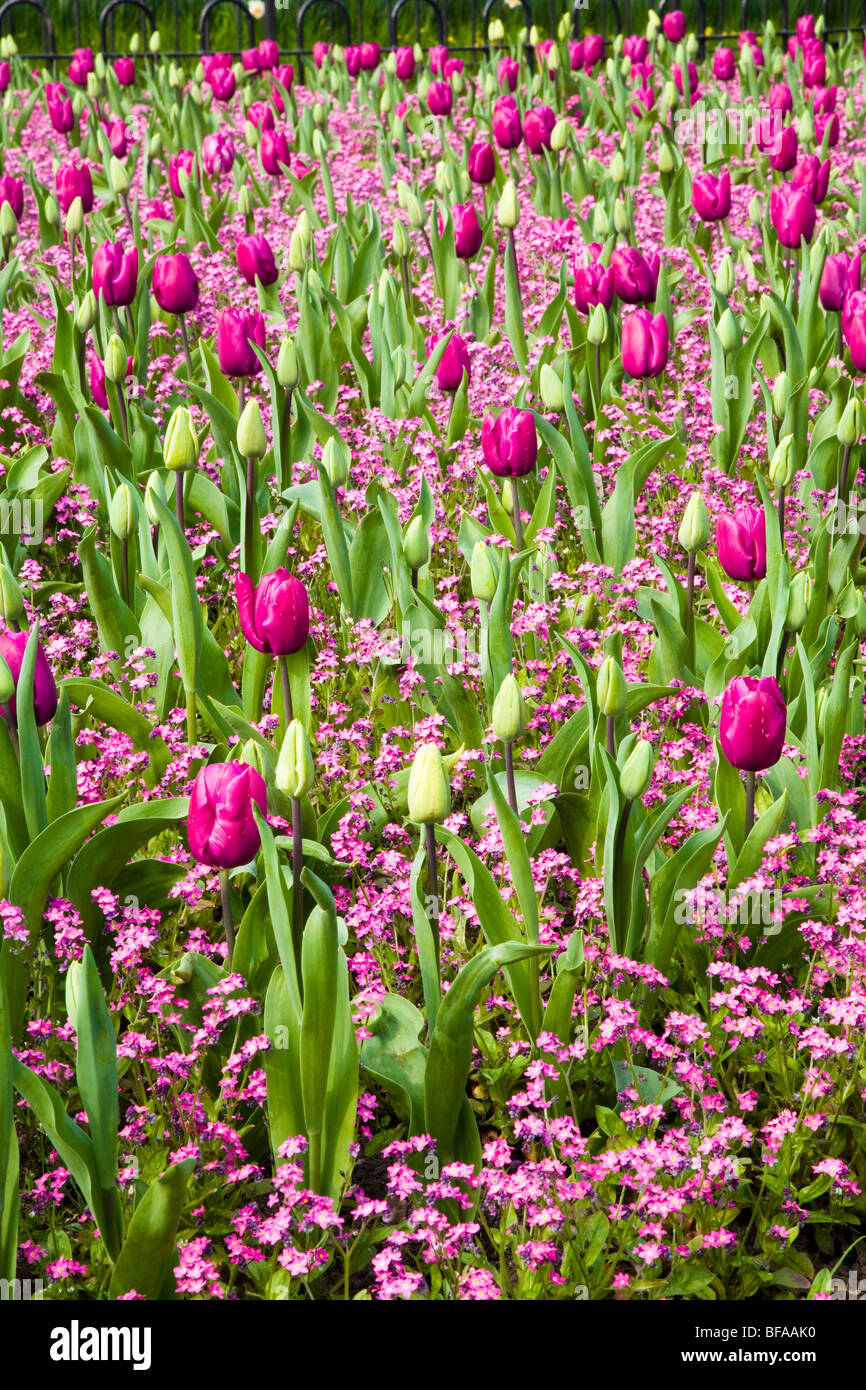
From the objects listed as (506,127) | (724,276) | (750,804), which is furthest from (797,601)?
(506,127)

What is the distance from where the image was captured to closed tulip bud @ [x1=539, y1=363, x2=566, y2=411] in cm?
298

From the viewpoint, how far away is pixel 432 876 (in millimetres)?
1905

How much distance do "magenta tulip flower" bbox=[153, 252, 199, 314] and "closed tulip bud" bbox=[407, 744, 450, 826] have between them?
2069 mm

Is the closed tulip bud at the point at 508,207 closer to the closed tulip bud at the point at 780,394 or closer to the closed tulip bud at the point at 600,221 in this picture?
the closed tulip bud at the point at 600,221

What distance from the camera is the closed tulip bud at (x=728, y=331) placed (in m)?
3.37

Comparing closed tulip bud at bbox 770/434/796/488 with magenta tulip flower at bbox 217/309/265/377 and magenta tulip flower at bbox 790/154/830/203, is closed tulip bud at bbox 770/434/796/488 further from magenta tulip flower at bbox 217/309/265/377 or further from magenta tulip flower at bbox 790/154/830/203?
magenta tulip flower at bbox 790/154/830/203

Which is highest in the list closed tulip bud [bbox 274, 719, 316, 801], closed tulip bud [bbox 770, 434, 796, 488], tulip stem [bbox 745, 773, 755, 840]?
closed tulip bud [bbox 770, 434, 796, 488]

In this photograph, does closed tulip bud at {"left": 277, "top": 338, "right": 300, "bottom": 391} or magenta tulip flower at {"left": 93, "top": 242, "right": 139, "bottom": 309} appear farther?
magenta tulip flower at {"left": 93, "top": 242, "right": 139, "bottom": 309}

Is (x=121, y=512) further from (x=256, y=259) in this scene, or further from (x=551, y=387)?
(x=256, y=259)

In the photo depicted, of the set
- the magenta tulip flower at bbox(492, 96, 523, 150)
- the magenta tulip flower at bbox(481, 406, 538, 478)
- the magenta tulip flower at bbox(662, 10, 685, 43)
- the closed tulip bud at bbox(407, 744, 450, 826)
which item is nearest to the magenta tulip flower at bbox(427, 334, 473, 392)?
the magenta tulip flower at bbox(481, 406, 538, 478)

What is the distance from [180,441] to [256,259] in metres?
1.32

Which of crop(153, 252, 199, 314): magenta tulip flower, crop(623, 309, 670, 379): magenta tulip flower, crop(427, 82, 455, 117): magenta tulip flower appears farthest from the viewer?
crop(427, 82, 455, 117): magenta tulip flower

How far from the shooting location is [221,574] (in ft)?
10.8

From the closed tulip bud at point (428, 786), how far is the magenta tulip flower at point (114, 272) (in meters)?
2.13
